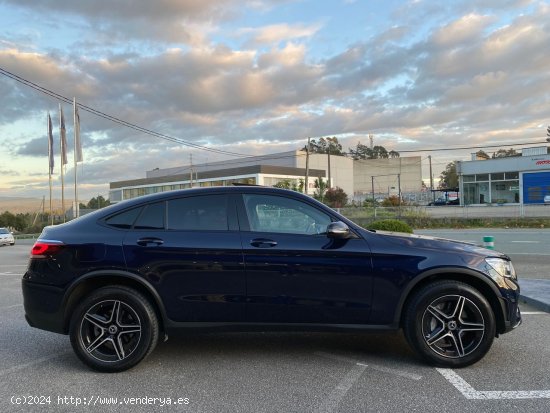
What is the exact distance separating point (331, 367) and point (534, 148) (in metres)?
51.5

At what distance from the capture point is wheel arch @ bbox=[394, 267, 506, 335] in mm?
4203

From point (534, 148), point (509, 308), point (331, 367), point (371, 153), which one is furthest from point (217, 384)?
point (371, 153)

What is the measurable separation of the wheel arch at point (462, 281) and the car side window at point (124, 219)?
104 inches

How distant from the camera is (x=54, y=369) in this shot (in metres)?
4.39

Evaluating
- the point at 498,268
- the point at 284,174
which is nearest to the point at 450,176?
the point at 284,174

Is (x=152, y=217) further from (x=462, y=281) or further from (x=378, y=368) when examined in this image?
(x=462, y=281)

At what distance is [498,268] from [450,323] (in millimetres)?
682

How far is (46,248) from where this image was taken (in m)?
4.36

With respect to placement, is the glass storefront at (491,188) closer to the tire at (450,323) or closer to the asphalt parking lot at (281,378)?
the asphalt parking lot at (281,378)

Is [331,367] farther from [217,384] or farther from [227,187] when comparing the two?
[227,187]

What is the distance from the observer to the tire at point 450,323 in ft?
13.8

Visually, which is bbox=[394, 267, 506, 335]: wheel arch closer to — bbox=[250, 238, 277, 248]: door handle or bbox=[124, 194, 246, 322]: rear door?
bbox=[250, 238, 277, 248]: door handle

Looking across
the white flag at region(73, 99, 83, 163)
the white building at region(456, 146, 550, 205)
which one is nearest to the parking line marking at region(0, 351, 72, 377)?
the white flag at region(73, 99, 83, 163)

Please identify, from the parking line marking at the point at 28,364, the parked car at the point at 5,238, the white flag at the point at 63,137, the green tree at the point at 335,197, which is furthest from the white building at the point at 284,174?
the parking line marking at the point at 28,364
